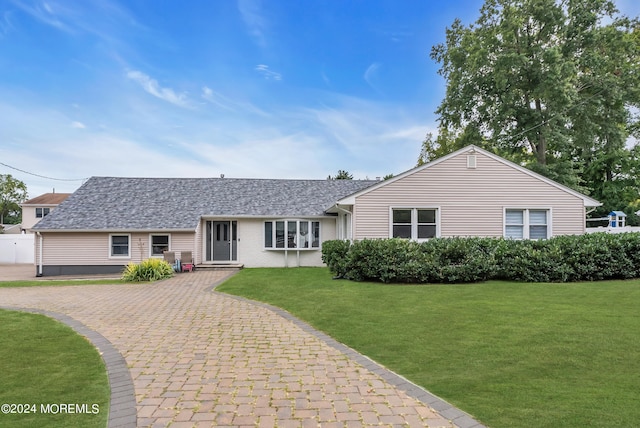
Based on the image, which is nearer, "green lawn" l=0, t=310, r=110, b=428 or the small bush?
"green lawn" l=0, t=310, r=110, b=428

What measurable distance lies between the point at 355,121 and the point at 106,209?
49.9ft

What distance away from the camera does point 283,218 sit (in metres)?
21.1

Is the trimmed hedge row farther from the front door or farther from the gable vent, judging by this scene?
the front door

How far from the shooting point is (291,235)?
21.3 m

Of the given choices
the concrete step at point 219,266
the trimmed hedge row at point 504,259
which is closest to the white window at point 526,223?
the trimmed hedge row at point 504,259

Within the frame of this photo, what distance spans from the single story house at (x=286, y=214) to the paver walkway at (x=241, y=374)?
897 cm

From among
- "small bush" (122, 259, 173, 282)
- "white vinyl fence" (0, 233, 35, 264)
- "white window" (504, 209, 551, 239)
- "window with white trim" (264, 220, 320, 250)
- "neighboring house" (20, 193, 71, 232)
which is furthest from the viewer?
"neighboring house" (20, 193, 71, 232)

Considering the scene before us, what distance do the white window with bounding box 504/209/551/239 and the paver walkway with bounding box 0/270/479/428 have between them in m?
11.7

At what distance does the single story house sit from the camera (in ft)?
53.5

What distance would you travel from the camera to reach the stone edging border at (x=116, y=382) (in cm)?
370

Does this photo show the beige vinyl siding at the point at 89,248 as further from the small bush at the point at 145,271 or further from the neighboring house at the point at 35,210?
the neighboring house at the point at 35,210

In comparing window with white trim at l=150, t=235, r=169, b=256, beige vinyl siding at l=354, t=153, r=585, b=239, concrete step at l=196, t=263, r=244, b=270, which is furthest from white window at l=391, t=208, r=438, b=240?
window with white trim at l=150, t=235, r=169, b=256

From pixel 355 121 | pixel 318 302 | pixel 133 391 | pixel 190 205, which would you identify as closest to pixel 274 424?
pixel 133 391

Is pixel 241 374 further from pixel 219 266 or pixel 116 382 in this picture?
pixel 219 266
